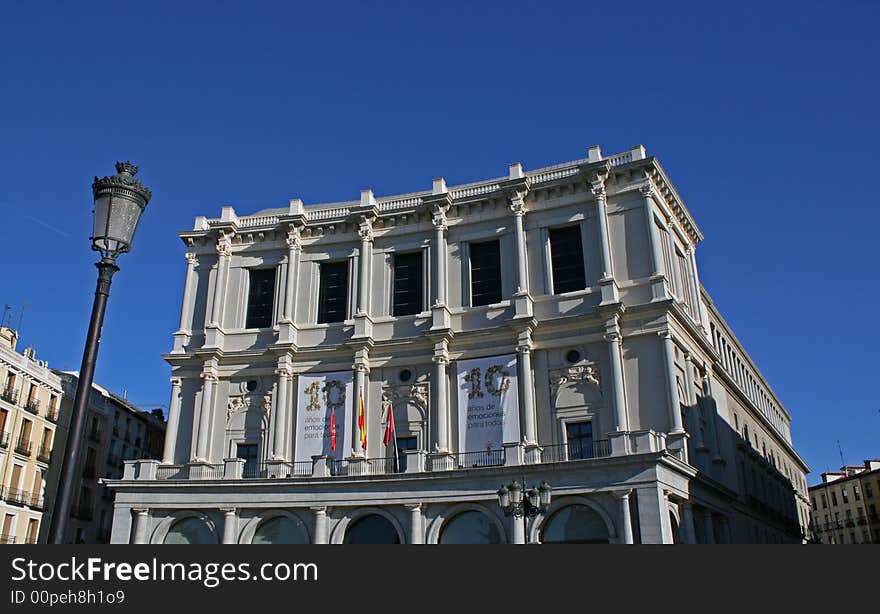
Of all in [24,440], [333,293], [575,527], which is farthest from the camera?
[24,440]

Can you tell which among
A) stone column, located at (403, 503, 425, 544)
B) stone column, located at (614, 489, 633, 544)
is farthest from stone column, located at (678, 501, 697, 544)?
stone column, located at (403, 503, 425, 544)

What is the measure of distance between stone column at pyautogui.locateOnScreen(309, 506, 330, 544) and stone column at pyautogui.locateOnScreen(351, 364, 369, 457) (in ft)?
8.56

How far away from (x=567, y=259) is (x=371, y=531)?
13689 mm

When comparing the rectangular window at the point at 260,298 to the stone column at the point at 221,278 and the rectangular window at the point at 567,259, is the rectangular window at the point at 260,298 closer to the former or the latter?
the stone column at the point at 221,278

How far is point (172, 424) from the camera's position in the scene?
34.7 m

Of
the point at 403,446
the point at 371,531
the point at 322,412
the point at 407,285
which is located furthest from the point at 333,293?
the point at 371,531

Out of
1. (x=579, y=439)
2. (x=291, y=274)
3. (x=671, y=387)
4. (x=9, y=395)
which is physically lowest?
(x=579, y=439)

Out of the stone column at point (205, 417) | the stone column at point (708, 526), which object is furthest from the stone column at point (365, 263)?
the stone column at point (708, 526)

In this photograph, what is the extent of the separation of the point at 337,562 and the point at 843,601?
682 centimetres

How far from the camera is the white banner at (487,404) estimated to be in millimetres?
31141

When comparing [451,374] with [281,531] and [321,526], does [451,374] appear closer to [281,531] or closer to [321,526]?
[321,526]

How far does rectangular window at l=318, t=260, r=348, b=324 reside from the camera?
35.7 metres

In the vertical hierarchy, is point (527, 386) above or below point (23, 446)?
above

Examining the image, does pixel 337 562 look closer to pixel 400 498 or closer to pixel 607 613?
pixel 607 613
